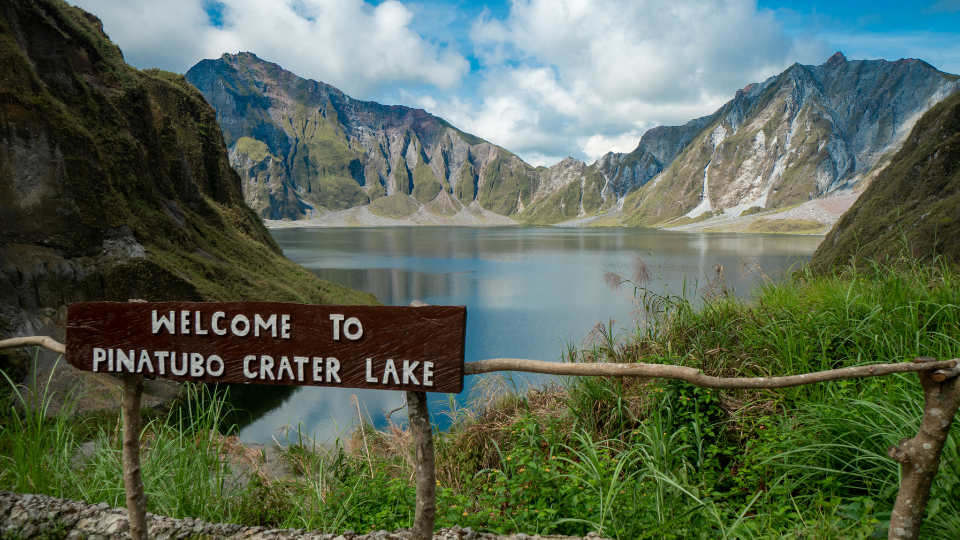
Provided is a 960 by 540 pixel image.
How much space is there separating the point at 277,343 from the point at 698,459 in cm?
310

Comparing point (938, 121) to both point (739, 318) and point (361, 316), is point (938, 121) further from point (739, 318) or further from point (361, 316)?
point (361, 316)

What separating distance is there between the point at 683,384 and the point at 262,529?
3.42 metres

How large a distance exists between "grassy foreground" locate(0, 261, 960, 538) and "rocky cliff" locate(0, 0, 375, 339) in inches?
499

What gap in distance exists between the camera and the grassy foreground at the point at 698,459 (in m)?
2.57

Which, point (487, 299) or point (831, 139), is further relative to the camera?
point (831, 139)

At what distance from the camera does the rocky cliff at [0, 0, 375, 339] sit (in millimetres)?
12750

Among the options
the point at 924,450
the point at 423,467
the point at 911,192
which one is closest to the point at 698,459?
the point at 924,450

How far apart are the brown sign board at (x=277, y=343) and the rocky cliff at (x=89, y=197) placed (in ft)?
44.7

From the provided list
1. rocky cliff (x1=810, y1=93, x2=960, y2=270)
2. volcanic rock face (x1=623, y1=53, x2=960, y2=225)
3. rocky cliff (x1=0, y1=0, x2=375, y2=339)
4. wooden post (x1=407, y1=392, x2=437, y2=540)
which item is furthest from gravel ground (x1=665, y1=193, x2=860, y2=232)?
wooden post (x1=407, y1=392, x2=437, y2=540)

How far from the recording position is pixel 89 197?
15352mm

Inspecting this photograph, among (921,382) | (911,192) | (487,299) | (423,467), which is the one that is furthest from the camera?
(487,299)

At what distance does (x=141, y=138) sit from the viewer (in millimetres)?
22359

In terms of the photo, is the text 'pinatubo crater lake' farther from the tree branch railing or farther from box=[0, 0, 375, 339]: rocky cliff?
box=[0, 0, 375, 339]: rocky cliff

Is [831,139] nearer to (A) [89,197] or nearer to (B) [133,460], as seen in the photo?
(A) [89,197]
